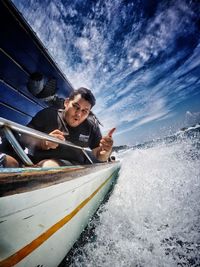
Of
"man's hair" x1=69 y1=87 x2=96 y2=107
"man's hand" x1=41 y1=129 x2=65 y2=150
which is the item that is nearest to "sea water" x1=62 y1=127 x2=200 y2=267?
"man's hand" x1=41 y1=129 x2=65 y2=150

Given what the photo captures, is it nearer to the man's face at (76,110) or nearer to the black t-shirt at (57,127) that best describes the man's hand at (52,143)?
the black t-shirt at (57,127)

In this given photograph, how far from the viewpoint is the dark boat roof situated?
8.93ft

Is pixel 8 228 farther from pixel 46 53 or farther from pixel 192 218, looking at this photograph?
pixel 46 53

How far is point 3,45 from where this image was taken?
2947 millimetres

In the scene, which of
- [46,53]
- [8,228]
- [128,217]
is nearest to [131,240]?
[128,217]

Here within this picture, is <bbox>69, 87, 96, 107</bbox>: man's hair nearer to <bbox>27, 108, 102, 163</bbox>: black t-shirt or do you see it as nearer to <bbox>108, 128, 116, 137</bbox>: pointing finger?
<bbox>27, 108, 102, 163</bbox>: black t-shirt

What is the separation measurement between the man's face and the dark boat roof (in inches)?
50.7

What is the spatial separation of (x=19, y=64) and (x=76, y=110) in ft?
5.45

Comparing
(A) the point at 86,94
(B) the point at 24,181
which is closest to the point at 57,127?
(A) the point at 86,94

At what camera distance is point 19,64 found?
3420 millimetres

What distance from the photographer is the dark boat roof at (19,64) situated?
2.72m

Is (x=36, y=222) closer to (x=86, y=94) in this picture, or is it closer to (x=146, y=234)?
(x=146, y=234)

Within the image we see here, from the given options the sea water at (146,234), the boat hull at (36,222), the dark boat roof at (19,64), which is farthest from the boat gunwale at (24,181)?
the dark boat roof at (19,64)

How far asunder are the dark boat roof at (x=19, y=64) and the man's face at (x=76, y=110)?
1.29 meters
